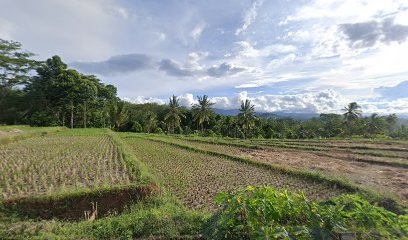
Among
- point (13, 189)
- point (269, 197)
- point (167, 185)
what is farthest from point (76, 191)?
point (269, 197)

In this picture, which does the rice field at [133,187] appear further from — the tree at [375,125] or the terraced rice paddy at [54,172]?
the tree at [375,125]

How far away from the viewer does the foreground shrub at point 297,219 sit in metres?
2.14

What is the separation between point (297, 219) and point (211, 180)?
7071 mm

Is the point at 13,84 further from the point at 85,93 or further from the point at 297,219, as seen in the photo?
the point at 297,219

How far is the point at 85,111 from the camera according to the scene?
36.2 meters

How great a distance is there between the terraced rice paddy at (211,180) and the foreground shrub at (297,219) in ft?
13.0

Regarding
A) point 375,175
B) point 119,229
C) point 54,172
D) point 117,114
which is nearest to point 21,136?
point 54,172

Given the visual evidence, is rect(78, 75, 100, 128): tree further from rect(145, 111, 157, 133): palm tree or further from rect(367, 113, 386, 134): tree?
rect(367, 113, 386, 134): tree

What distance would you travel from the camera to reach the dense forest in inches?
1206

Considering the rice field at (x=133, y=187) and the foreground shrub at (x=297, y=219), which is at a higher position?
the foreground shrub at (x=297, y=219)

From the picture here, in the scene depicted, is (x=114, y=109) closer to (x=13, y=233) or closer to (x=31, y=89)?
(x=31, y=89)

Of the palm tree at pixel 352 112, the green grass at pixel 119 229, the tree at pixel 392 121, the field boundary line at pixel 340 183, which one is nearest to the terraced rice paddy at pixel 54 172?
the green grass at pixel 119 229

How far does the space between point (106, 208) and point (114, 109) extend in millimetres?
33638

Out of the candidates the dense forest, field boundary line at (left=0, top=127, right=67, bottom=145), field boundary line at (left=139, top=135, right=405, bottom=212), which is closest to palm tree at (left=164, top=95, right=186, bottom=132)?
the dense forest
